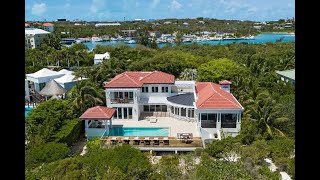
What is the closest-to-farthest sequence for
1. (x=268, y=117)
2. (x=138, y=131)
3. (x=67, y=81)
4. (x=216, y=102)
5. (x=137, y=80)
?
(x=268, y=117)
(x=216, y=102)
(x=138, y=131)
(x=137, y=80)
(x=67, y=81)

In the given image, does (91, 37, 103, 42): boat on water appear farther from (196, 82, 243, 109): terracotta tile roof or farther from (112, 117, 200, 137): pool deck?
(196, 82, 243, 109): terracotta tile roof

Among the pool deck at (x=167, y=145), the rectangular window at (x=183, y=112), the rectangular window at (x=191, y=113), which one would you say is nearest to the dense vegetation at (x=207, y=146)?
the pool deck at (x=167, y=145)

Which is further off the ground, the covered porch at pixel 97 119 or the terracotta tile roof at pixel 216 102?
the terracotta tile roof at pixel 216 102

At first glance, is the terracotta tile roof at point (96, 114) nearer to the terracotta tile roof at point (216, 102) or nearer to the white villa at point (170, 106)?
the white villa at point (170, 106)

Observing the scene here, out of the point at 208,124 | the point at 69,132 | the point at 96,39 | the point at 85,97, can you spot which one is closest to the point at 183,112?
the point at 208,124

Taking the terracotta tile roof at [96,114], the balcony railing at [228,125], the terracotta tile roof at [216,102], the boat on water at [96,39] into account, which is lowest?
the balcony railing at [228,125]

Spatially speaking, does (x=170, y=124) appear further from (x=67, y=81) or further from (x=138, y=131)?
(x=67, y=81)
